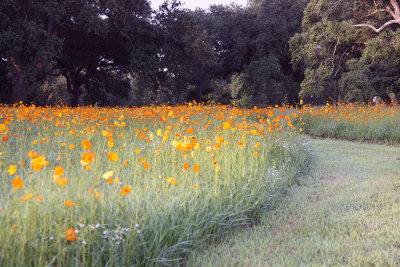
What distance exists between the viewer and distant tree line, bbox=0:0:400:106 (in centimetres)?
1291

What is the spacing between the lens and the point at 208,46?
17.2m

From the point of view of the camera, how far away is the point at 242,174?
3.33 meters

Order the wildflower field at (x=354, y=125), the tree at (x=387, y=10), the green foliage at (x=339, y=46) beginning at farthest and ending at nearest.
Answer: the green foliage at (x=339, y=46) → the tree at (x=387, y=10) → the wildflower field at (x=354, y=125)

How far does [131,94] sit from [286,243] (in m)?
40.1

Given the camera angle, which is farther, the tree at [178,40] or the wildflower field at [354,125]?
the tree at [178,40]

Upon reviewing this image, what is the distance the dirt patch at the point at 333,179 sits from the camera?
4.11m

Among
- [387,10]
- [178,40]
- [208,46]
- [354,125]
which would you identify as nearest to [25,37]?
[178,40]

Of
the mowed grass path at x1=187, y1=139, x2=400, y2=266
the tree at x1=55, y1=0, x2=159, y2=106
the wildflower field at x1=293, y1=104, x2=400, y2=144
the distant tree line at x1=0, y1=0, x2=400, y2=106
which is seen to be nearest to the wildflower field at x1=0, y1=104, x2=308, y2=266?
the mowed grass path at x1=187, y1=139, x2=400, y2=266

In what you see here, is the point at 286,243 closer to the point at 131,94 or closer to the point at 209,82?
the point at 209,82

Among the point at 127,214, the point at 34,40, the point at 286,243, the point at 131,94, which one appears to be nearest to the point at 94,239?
the point at 127,214

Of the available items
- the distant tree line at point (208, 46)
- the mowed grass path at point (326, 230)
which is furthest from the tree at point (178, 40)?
the mowed grass path at point (326, 230)

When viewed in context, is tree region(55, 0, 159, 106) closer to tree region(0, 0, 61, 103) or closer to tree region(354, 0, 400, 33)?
tree region(0, 0, 61, 103)

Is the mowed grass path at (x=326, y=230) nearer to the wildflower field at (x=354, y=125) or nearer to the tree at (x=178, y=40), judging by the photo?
the wildflower field at (x=354, y=125)

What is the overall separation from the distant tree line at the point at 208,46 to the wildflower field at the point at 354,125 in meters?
4.82
